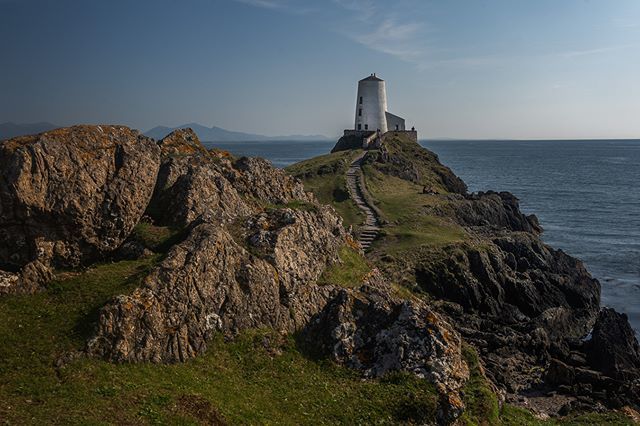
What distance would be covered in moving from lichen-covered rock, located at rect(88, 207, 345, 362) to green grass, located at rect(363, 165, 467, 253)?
25938 millimetres

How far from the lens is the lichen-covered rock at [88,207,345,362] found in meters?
19.1

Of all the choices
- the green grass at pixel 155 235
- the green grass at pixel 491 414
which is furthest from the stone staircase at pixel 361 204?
the green grass at pixel 155 235

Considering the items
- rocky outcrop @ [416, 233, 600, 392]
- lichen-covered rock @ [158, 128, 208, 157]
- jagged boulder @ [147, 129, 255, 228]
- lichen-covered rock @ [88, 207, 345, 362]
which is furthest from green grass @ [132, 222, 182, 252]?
rocky outcrop @ [416, 233, 600, 392]

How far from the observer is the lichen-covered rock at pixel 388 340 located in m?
21.5

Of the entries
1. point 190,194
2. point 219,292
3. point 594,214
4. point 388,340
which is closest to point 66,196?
point 190,194

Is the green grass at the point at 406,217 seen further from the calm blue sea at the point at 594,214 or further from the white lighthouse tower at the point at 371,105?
the white lighthouse tower at the point at 371,105

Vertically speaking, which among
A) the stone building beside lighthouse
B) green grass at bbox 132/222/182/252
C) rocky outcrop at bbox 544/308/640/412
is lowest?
rocky outcrop at bbox 544/308/640/412

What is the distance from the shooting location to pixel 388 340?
22.7 meters

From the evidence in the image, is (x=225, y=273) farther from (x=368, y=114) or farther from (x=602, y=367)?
(x=368, y=114)

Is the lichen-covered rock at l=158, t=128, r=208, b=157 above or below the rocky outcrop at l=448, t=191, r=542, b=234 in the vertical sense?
above

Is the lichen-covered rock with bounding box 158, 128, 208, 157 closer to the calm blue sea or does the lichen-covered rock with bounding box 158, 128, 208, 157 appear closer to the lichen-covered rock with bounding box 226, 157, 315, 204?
the lichen-covered rock with bounding box 226, 157, 315, 204

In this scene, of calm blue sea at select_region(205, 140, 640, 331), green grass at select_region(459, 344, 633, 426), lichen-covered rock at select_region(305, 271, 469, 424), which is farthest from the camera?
calm blue sea at select_region(205, 140, 640, 331)

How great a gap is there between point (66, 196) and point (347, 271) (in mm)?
14398

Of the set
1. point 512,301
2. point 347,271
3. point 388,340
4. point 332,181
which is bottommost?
point 512,301
